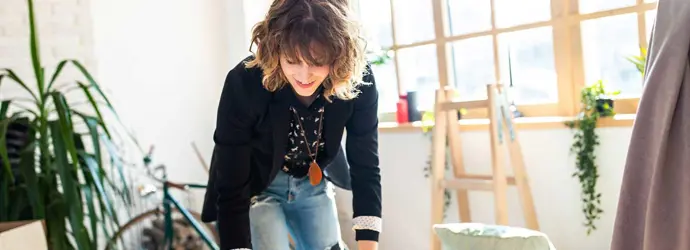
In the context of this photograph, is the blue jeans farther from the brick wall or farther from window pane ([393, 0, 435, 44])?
the brick wall

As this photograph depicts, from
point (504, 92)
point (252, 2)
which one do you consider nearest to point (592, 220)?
→ point (504, 92)

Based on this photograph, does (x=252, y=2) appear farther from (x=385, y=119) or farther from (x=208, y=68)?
(x=385, y=119)

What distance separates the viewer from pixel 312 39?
118 centimetres

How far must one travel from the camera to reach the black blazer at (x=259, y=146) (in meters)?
1.31

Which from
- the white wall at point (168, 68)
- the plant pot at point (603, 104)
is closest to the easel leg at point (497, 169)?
the plant pot at point (603, 104)

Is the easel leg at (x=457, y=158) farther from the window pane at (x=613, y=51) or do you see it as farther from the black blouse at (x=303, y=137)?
the black blouse at (x=303, y=137)

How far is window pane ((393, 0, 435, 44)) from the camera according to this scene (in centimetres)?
306

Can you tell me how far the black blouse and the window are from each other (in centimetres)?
57

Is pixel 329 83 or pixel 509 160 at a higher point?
pixel 329 83

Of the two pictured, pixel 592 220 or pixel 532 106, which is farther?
pixel 532 106

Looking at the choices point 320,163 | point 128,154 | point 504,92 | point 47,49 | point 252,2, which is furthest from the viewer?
point 252,2

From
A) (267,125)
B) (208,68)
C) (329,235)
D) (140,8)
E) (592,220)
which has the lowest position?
(592,220)

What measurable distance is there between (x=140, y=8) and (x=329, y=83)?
2294 mm

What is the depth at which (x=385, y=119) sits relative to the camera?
3.28 metres
